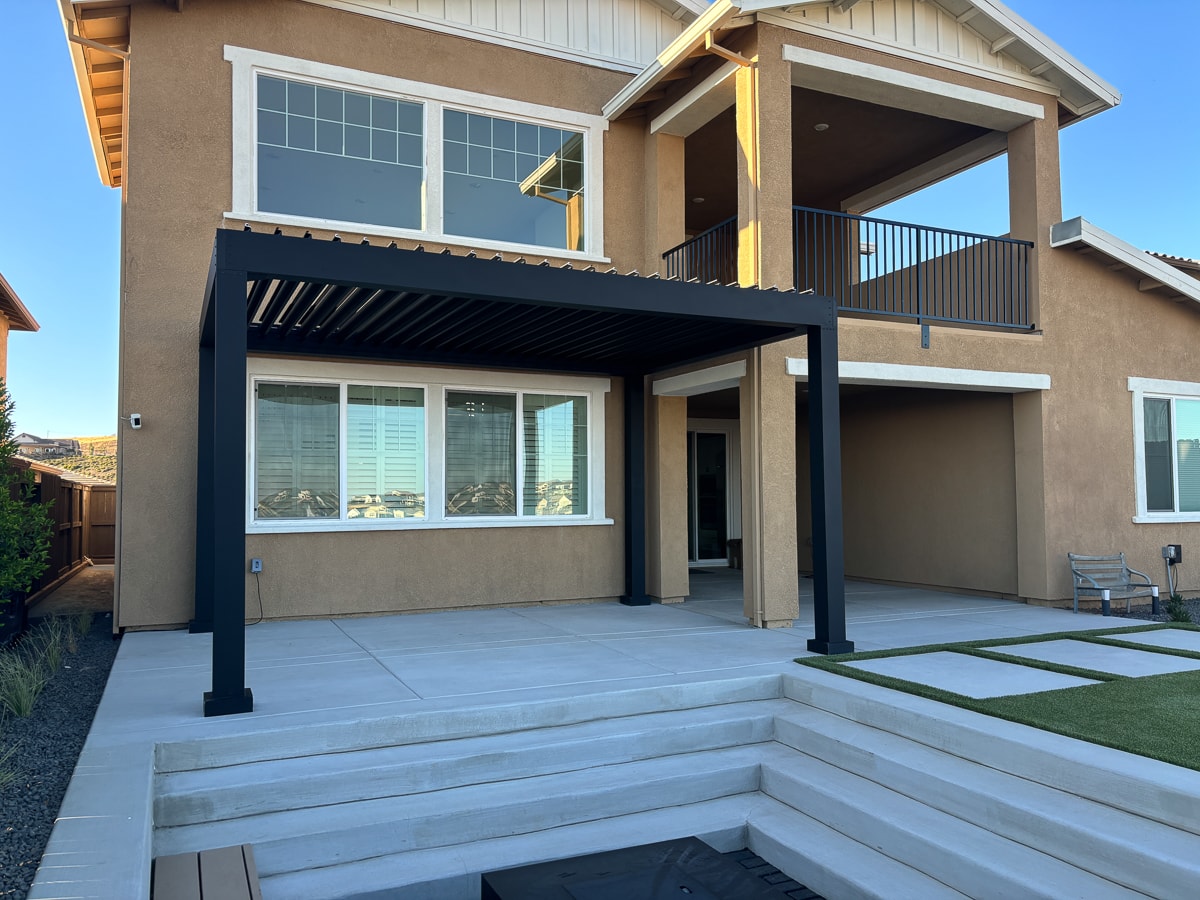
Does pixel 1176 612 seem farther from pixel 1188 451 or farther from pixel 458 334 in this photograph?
pixel 458 334

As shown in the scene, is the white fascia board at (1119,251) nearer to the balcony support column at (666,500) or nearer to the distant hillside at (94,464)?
the balcony support column at (666,500)

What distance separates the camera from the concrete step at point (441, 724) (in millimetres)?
5062

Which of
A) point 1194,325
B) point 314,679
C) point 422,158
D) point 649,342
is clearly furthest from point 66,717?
point 1194,325

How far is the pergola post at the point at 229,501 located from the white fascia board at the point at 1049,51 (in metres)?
8.73

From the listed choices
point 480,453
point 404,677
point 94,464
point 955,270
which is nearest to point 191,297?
point 480,453

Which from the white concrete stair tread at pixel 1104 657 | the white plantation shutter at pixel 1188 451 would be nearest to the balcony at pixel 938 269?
the white plantation shutter at pixel 1188 451

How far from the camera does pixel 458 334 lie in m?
8.76

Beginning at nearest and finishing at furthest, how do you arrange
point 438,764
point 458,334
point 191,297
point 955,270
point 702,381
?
1. point 438,764
2. point 458,334
3. point 191,297
4. point 702,381
5. point 955,270

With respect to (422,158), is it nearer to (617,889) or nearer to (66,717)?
(66,717)

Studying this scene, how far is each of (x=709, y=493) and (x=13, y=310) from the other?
44.7 feet

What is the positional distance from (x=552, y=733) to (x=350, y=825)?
143 centimetres

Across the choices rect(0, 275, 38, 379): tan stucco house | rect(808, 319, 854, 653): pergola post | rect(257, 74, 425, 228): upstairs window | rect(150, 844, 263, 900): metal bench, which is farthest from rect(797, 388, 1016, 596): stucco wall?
rect(0, 275, 38, 379): tan stucco house

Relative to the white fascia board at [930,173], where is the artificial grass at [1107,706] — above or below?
below

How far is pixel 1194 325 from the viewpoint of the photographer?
1205cm
